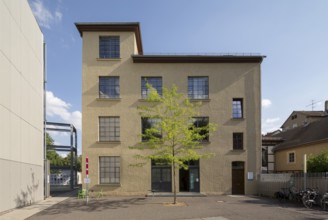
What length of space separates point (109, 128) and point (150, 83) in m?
4.98

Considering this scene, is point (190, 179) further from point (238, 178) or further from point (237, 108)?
point (237, 108)

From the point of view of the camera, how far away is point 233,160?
1009 inches

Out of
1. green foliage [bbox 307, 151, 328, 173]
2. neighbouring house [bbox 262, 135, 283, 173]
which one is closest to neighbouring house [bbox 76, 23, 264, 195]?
green foliage [bbox 307, 151, 328, 173]

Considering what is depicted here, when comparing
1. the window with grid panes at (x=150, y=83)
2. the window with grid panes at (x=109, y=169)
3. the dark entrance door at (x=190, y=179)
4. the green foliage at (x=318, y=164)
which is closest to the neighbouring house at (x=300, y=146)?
the green foliage at (x=318, y=164)

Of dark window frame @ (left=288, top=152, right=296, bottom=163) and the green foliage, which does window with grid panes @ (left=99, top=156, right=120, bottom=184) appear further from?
dark window frame @ (left=288, top=152, right=296, bottom=163)

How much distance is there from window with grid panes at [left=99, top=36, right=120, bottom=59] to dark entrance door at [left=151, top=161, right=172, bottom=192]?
944 cm

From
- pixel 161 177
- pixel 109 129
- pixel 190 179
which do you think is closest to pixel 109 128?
pixel 109 129

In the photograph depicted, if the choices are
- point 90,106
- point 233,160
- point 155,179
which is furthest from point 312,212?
point 90,106

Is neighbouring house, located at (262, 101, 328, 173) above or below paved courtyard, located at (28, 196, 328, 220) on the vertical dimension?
above

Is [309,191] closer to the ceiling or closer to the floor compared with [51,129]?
closer to the floor

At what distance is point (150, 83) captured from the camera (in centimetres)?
2608

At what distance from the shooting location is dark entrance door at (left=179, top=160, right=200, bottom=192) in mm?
25516

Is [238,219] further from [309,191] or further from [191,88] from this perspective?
[191,88]

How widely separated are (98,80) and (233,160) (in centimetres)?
1274
